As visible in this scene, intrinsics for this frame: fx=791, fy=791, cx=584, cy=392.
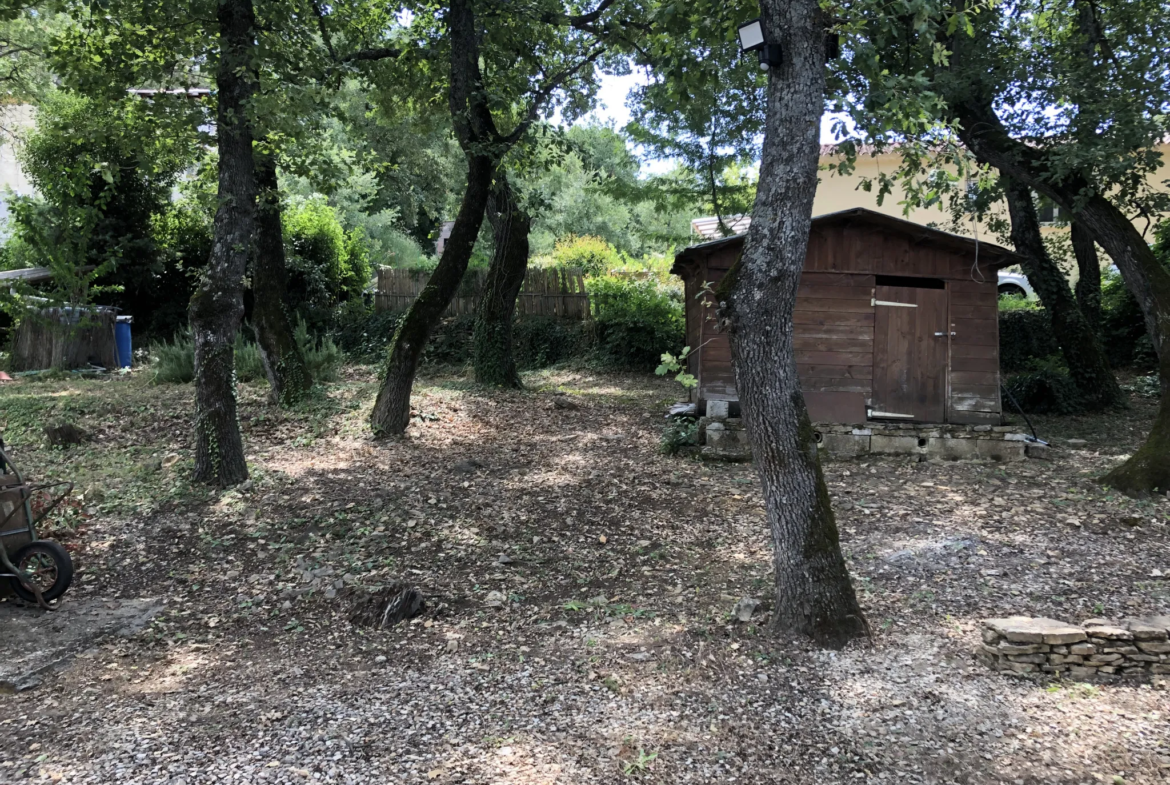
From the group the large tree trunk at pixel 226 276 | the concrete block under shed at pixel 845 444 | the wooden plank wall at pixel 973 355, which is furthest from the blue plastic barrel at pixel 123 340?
the wooden plank wall at pixel 973 355

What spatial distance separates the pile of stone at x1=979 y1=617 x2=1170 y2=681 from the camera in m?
4.22

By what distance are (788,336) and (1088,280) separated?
12.3 meters

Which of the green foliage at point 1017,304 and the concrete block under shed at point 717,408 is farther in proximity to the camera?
the green foliage at point 1017,304

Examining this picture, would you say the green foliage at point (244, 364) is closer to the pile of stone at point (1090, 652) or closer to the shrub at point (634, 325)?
the shrub at point (634, 325)

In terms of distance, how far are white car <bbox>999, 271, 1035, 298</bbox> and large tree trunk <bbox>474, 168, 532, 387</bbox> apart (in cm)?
1423

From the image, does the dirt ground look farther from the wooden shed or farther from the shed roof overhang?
the shed roof overhang

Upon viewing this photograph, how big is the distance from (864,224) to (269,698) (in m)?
8.98

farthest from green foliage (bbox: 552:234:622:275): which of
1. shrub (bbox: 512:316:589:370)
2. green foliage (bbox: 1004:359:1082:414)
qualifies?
green foliage (bbox: 1004:359:1082:414)

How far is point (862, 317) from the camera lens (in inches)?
411

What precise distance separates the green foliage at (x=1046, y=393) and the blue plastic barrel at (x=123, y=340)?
15612mm

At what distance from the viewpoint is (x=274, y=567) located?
605 cm

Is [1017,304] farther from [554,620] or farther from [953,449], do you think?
[554,620]

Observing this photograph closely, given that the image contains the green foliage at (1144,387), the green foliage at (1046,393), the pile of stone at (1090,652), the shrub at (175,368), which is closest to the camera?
the pile of stone at (1090,652)

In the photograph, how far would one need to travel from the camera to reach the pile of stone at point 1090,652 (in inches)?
166
